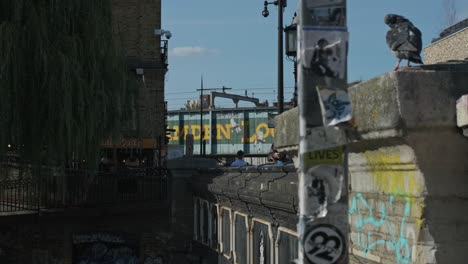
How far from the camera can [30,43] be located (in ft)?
31.0

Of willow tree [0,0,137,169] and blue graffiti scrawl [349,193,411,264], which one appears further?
willow tree [0,0,137,169]

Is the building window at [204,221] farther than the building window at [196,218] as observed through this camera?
No

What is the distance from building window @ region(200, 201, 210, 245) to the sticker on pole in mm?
11108

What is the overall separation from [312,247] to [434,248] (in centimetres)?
95

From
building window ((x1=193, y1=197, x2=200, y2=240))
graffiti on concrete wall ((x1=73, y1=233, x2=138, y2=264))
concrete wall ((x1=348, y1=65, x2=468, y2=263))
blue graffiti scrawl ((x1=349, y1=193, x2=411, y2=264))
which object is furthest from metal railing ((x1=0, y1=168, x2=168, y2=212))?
concrete wall ((x1=348, y1=65, x2=468, y2=263))

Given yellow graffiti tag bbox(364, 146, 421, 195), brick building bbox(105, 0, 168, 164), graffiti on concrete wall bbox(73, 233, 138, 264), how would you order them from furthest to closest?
brick building bbox(105, 0, 168, 164), graffiti on concrete wall bbox(73, 233, 138, 264), yellow graffiti tag bbox(364, 146, 421, 195)

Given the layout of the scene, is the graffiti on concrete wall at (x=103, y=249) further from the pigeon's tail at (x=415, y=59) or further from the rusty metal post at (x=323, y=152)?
the rusty metal post at (x=323, y=152)

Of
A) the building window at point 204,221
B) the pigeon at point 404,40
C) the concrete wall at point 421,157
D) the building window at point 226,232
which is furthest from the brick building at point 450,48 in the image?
the concrete wall at point 421,157

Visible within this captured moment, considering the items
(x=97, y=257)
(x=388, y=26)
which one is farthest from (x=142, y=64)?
(x=388, y=26)

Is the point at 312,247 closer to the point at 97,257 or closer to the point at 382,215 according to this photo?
the point at 382,215

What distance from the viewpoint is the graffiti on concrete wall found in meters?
16.9

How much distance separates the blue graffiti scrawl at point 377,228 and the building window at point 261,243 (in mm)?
3667

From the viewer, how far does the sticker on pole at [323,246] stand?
3031mm

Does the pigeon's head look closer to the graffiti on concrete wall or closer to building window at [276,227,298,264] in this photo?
building window at [276,227,298,264]
